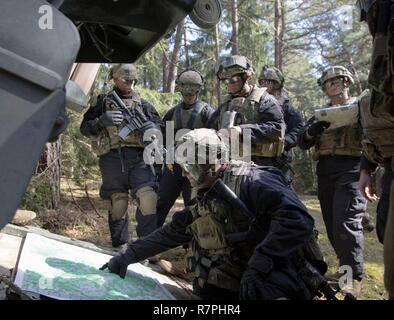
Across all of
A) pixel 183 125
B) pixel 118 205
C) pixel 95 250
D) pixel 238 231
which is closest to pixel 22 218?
pixel 118 205

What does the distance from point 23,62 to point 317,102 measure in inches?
1113

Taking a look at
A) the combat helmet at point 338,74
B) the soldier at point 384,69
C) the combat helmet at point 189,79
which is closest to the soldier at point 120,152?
the combat helmet at point 189,79

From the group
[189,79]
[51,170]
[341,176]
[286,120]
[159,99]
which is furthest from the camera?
[159,99]

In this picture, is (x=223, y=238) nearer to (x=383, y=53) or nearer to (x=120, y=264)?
(x=120, y=264)

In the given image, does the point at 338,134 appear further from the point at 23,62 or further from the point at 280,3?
the point at 280,3

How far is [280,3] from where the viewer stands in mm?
15797

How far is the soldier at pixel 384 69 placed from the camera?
1.49 m

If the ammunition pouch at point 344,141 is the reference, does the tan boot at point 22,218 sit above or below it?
below

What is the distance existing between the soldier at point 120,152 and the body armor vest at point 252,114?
0.85 m

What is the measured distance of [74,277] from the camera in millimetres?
2867

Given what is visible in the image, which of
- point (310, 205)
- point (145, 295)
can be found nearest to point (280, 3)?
point (310, 205)

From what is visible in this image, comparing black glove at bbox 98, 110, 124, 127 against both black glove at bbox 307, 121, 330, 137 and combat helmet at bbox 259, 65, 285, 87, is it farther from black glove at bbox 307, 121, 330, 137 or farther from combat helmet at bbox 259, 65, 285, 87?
combat helmet at bbox 259, 65, 285, 87

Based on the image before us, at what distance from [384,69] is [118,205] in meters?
3.75

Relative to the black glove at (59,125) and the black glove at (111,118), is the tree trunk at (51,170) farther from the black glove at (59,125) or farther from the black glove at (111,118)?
the black glove at (59,125)
